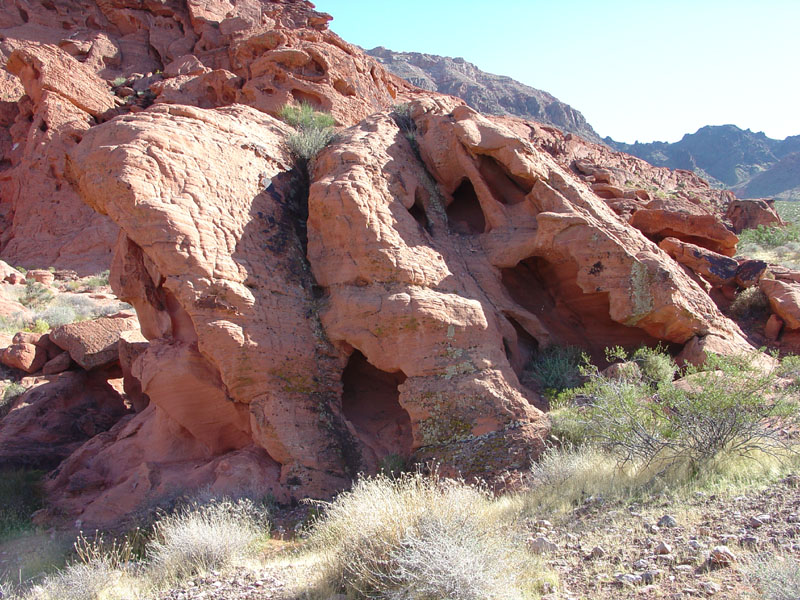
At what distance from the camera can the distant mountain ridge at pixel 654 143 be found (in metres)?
Result: 68.4

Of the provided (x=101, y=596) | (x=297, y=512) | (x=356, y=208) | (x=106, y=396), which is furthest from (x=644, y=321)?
(x=106, y=396)

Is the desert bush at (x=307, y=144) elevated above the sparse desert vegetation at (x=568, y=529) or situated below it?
above

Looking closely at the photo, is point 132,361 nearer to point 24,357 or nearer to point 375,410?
point 24,357

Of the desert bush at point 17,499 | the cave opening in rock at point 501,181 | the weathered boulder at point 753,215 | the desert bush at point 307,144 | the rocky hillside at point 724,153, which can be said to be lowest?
the desert bush at point 17,499

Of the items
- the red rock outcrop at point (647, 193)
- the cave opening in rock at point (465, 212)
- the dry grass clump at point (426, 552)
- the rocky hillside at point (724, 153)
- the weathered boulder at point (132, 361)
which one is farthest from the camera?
the rocky hillside at point (724, 153)

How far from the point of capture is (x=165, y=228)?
6574mm

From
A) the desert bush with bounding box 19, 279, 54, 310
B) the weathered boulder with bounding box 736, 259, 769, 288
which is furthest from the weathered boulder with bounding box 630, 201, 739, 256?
the desert bush with bounding box 19, 279, 54, 310

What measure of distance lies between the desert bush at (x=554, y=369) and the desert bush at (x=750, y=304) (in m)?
3.86

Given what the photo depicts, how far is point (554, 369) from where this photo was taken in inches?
309

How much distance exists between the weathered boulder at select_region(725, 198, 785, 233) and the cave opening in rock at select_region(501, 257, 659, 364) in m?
19.4

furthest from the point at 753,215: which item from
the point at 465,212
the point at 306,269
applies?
the point at 306,269

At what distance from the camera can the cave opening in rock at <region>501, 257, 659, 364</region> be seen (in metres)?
8.66

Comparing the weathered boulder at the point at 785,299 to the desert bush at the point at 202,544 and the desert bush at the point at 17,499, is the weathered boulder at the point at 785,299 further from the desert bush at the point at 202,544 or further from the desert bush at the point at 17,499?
the desert bush at the point at 17,499

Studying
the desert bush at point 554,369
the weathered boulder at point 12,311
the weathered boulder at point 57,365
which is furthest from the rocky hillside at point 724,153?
the weathered boulder at point 57,365
